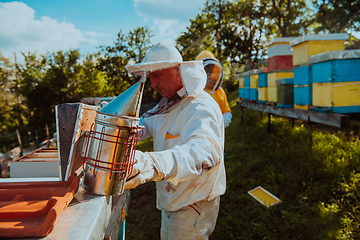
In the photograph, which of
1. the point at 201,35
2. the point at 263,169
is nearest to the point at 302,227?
the point at 263,169

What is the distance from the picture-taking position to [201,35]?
15547 millimetres

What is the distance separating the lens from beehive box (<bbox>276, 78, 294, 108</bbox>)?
4.39 metres

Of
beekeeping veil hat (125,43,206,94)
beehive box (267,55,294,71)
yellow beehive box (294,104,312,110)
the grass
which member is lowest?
the grass

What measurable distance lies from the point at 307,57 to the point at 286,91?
94 cm

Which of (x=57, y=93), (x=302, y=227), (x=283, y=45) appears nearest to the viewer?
(x=302, y=227)

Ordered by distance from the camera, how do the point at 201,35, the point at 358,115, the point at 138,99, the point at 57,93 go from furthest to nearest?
the point at 57,93 < the point at 201,35 < the point at 358,115 < the point at 138,99

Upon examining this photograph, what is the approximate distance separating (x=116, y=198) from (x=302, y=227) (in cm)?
222

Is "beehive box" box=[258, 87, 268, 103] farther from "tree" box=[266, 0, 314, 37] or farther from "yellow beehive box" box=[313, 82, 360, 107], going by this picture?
"tree" box=[266, 0, 314, 37]

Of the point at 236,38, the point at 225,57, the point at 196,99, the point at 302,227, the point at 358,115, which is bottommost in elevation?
the point at 302,227

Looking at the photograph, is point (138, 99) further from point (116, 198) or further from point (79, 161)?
point (116, 198)

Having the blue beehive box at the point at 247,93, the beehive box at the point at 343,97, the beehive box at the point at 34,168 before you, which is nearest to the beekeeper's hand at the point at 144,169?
the beehive box at the point at 34,168

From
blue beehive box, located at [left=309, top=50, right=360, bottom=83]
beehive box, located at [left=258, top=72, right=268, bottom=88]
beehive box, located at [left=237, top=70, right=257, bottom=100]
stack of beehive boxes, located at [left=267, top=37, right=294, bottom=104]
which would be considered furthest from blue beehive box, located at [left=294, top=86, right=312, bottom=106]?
beehive box, located at [left=237, top=70, right=257, bottom=100]

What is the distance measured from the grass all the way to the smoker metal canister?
2430mm

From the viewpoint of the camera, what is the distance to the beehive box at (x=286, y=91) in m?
4.39
